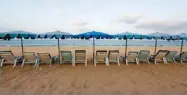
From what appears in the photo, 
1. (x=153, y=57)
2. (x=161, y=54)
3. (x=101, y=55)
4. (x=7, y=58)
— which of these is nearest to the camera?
(x=7, y=58)

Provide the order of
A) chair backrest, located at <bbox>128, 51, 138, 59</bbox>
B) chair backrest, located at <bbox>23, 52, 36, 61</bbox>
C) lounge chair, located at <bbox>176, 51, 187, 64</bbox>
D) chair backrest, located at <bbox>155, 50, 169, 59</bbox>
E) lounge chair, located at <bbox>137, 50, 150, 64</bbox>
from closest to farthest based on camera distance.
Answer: chair backrest, located at <bbox>23, 52, 36, 61</bbox>, chair backrest, located at <bbox>128, 51, 138, 59</bbox>, lounge chair, located at <bbox>137, 50, 150, 64</bbox>, chair backrest, located at <bbox>155, 50, 169, 59</bbox>, lounge chair, located at <bbox>176, 51, 187, 64</bbox>

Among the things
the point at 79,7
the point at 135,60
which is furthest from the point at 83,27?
the point at 135,60

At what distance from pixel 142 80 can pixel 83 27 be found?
24199mm

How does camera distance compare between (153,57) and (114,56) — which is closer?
(114,56)

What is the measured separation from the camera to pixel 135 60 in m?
8.58

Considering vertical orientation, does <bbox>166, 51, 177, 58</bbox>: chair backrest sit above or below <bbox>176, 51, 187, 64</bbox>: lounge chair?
above

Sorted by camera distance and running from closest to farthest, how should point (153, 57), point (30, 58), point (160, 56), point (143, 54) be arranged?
point (30, 58), point (143, 54), point (160, 56), point (153, 57)

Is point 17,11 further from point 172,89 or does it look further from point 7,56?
point 172,89

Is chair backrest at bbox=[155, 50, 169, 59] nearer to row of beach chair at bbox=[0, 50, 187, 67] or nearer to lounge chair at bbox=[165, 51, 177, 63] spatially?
row of beach chair at bbox=[0, 50, 187, 67]

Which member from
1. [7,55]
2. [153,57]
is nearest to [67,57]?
[7,55]

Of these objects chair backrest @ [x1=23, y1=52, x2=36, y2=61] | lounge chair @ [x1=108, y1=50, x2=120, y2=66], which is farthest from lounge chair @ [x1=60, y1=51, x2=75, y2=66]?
lounge chair @ [x1=108, y1=50, x2=120, y2=66]

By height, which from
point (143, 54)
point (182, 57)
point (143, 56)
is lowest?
point (182, 57)

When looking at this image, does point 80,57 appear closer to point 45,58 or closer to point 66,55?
point 66,55

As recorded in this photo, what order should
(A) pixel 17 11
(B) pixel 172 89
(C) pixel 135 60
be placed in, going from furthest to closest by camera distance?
(A) pixel 17 11 < (C) pixel 135 60 < (B) pixel 172 89
